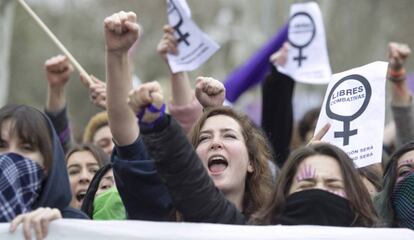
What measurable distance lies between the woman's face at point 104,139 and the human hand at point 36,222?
→ 327 cm

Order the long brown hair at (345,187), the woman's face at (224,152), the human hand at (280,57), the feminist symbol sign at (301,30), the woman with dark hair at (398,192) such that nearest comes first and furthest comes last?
the long brown hair at (345,187)
the woman with dark hair at (398,192)
the woman's face at (224,152)
the human hand at (280,57)
the feminist symbol sign at (301,30)

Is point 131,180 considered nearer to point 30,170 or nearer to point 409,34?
point 30,170

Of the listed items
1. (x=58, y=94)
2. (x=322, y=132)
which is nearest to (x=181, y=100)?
(x=58, y=94)

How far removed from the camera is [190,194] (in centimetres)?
540

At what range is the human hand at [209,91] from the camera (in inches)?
264

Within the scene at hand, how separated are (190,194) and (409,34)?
24.0 m

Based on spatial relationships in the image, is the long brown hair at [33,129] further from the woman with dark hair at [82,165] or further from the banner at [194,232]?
the woman with dark hair at [82,165]

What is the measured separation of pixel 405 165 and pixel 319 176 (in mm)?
867

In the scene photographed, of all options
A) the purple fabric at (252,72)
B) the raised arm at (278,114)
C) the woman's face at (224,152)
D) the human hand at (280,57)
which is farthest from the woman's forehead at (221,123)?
the purple fabric at (252,72)

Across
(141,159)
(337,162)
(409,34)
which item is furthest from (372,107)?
(409,34)

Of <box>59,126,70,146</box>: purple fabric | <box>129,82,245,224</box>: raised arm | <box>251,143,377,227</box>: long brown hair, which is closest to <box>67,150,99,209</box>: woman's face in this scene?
<box>59,126,70,146</box>: purple fabric

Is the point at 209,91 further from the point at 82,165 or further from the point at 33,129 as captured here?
the point at 33,129

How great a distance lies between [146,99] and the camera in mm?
5238

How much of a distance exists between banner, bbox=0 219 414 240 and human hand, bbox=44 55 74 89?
2674 millimetres
